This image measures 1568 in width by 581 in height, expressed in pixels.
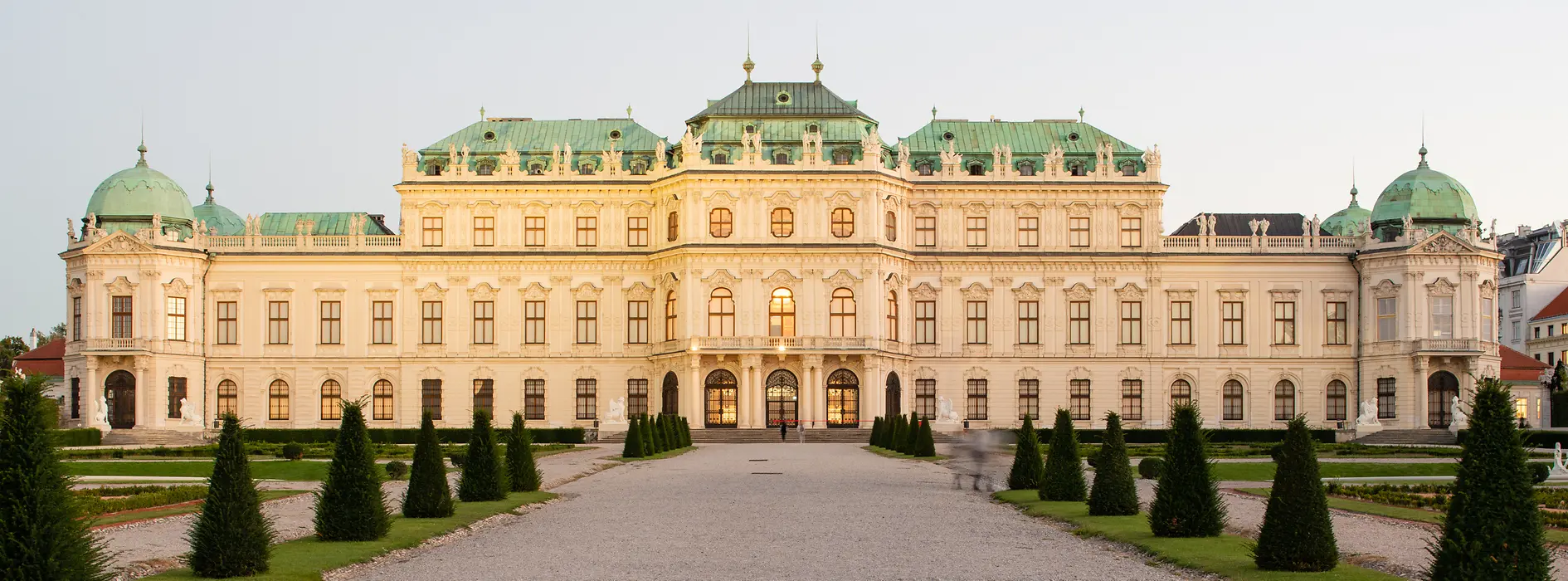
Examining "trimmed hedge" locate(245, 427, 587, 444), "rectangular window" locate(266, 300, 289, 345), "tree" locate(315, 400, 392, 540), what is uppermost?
"rectangular window" locate(266, 300, 289, 345)

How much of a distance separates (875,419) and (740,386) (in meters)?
8.73

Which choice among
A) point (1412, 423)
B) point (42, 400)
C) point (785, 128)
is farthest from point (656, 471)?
point (1412, 423)

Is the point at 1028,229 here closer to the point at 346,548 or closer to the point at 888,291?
the point at 888,291

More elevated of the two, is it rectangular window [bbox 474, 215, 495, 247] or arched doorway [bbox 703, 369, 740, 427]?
rectangular window [bbox 474, 215, 495, 247]

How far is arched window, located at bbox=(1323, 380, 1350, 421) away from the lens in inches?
3051

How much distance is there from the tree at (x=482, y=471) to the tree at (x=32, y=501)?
16.1m

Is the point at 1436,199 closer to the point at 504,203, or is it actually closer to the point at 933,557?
the point at 504,203

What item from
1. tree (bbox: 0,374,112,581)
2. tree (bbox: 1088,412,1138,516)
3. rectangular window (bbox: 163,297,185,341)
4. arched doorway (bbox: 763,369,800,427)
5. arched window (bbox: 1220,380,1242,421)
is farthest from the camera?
arched window (bbox: 1220,380,1242,421)

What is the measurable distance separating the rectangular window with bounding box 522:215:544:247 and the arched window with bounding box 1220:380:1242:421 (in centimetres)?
3066

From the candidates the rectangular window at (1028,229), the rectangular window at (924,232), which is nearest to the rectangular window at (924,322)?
the rectangular window at (924,232)

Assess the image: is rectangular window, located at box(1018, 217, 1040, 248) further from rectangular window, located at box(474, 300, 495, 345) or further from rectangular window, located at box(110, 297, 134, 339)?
rectangular window, located at box(110, 297, 134, 339)

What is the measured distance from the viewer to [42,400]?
15.6 metres

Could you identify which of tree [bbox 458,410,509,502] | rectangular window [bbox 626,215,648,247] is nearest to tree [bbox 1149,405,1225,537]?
tree [bbox 458,410,509,502]

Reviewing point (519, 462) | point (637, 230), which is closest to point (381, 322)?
point (637, 230)
